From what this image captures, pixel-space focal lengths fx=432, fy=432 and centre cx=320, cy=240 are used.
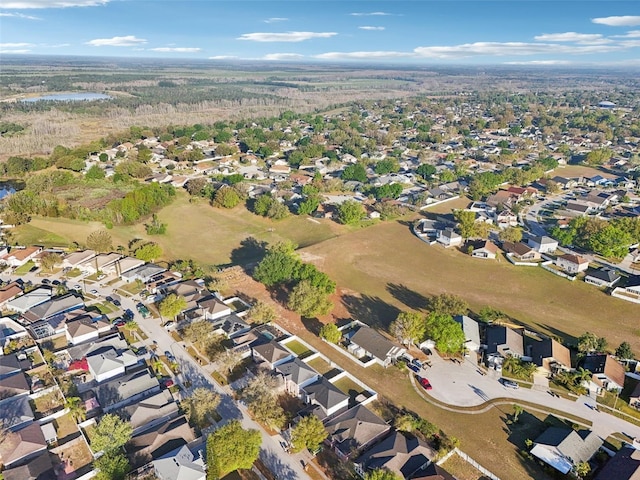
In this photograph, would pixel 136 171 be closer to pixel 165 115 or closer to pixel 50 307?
pixel 50 307

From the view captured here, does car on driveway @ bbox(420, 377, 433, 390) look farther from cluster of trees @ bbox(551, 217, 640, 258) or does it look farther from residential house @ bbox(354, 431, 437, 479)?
cluster of trees @ bbox(551, 217, 640, 258)

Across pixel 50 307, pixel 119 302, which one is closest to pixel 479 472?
pixel 119 302

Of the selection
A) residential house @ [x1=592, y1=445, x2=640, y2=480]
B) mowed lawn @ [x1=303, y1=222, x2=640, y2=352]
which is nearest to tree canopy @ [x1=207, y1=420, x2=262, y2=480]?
mowed lawn @ [x1=303, y1=222, x2=640, y2=352]

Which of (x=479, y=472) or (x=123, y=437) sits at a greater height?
(x=123, y=437)

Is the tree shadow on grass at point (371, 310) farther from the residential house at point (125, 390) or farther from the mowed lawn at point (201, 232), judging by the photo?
the residential house at point (125, 390)

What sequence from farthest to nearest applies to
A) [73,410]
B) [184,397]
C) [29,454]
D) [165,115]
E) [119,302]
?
[165,115] < [119,302] < [184,397] < [73,410] < [29,454]

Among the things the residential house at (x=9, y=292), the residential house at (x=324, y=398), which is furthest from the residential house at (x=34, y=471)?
the residential house at (x=9, y=292)
